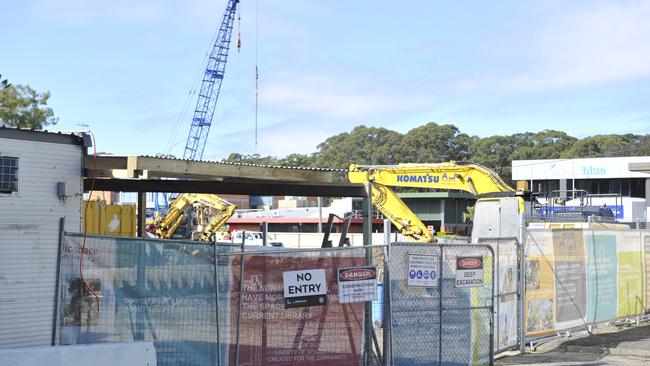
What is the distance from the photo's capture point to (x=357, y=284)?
942 centimetres

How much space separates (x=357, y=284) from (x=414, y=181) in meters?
13.7

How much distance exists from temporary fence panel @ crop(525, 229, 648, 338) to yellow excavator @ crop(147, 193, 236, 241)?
22107 mm

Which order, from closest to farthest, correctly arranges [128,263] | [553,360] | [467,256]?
[128,263], [467,256], [553,360]

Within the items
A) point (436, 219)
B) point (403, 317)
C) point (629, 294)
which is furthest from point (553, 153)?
point (403, 317)

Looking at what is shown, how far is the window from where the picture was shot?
984 centimetres

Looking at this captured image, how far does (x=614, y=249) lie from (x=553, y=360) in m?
4.76

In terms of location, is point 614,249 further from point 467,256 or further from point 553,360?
point 467,256

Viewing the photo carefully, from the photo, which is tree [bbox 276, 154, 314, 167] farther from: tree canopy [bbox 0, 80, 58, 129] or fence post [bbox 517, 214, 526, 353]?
fence post [bbox 517, 214, 526, 353]

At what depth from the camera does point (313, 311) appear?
9.05 metres

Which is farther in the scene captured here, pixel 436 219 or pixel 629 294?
pixel 436 219

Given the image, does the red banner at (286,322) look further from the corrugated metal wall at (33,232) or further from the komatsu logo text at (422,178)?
the komatsu logo text at (422,178)

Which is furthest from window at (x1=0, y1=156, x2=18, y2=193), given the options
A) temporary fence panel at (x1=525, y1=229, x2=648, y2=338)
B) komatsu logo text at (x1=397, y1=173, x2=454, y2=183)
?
komatsu logo text at (x1=397, y1=173, x2=454, y2=183)

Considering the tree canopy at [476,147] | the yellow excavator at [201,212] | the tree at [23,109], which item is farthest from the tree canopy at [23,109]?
the tree canopy at [476,147]

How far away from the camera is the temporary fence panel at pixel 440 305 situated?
32.4ft
